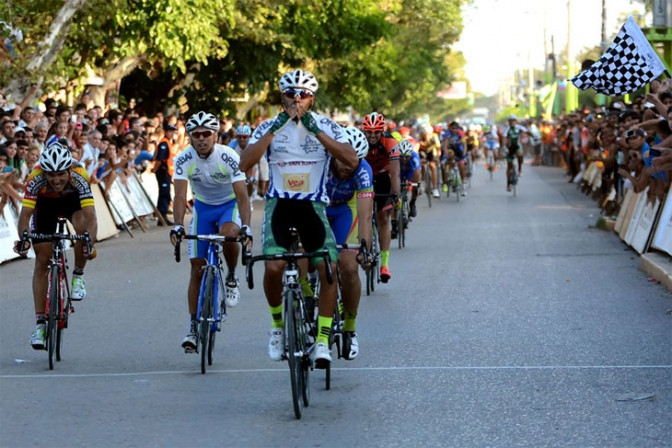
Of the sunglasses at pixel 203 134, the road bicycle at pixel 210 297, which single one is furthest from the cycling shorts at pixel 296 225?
the sunglasses at pixel 203 134

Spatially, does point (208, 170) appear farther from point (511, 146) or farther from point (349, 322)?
point (511, 146)

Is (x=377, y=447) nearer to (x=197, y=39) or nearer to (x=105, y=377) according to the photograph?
(x=105, y=377)

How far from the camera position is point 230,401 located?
830cm

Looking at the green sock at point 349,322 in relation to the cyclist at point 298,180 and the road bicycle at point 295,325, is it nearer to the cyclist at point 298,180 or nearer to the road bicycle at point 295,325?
the cyclist at point 298,180

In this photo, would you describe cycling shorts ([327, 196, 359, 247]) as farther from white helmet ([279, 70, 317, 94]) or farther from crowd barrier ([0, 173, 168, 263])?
crowd barrier ([0, 173, 168, 263])

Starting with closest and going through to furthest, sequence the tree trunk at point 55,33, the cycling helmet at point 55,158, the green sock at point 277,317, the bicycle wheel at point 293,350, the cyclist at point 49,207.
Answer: the bicycle wheel at point 293,350, the green sock at point 277,317, the cycling helmet at point 55,158, the cyclist at point 49,207, the tree trunk at point 55,33

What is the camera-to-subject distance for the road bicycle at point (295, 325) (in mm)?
7632

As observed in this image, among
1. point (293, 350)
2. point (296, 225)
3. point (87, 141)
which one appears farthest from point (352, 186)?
point (87, 141)

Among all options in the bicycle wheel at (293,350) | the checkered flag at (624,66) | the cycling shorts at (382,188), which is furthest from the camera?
the checkered flag at (624,66)

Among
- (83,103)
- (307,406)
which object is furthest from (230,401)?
(83,103)

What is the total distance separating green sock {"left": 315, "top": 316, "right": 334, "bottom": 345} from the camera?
320 inches

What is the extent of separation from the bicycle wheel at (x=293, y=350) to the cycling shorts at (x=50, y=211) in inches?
123

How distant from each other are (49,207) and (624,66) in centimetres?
796

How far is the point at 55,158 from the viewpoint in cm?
994
